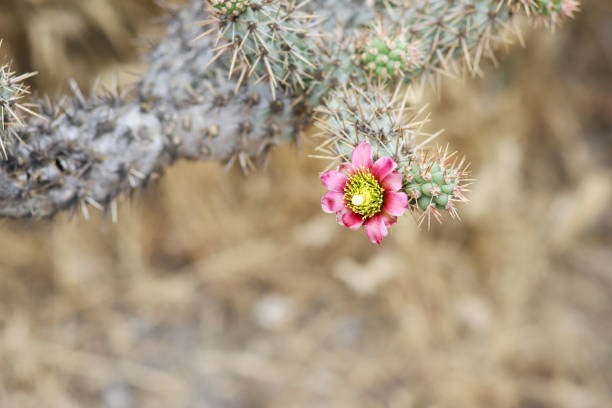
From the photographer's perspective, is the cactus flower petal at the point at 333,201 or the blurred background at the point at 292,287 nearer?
the cactus flower petal at the point at 333,201

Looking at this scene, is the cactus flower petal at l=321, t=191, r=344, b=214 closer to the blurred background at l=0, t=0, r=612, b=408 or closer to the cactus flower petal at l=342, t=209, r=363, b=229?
the cactus flower petal at l=342, t=209, r=363, b=229

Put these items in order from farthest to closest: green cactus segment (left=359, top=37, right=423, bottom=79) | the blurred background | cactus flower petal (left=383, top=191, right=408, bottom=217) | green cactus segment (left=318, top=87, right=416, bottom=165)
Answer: the blurred background < green cactus segment (left=359, top=37, right=423, bottom=79) < green cactus segment (left=318, top=87, right=416, bottom=165) < cactus flower petal (left=383, top=191, right=408, bottom=217)

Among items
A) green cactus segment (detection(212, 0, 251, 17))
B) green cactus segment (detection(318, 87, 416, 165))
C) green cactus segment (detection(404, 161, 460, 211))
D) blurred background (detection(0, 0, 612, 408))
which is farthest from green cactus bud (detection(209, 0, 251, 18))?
blurred background (detection(0, 0, 612, 408))

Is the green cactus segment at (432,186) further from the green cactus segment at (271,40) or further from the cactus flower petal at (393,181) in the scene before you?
the green cactus segment at (271,40)

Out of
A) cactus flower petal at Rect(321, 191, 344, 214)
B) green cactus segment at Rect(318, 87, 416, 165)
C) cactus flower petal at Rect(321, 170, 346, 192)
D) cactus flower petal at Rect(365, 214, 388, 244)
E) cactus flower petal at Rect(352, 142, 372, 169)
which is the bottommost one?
cactus flower petal at Rect(365, 214, 388, 244)

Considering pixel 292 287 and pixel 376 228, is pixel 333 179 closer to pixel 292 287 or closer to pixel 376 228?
pixel 376 228


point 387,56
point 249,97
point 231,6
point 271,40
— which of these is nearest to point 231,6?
point 231,6

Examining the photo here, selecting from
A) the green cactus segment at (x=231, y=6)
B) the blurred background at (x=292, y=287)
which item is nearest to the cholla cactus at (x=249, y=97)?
the green cactus segment at (x=231, y=6)
